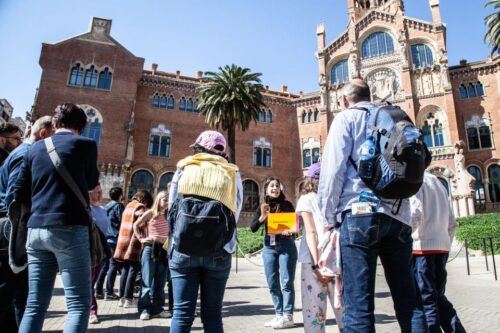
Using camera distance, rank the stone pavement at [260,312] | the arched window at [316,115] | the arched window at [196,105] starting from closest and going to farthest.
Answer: the stone pavement at [260,312] → the arched window at [196,105] → the arched window at [316,115]

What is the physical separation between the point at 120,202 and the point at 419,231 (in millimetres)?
6481

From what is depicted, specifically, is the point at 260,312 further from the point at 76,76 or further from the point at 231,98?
the point at 76,76

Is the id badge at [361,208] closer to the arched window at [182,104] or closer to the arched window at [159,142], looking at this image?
the arched window at [159,142]

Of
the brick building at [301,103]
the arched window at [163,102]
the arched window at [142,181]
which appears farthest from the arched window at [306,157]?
the arched window at [142,181]

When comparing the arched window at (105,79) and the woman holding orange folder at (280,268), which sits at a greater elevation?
the arched window at (105,79)

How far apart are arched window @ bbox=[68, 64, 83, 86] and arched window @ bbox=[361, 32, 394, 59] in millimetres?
29456

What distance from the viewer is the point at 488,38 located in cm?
2741

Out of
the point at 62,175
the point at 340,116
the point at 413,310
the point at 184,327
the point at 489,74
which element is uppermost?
the point at 489,74

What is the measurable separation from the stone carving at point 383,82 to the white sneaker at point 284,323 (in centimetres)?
3298

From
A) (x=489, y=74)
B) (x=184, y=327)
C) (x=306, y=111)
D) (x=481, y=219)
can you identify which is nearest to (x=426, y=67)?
(x=489, y=74)

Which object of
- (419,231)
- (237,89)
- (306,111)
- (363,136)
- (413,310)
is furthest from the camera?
(306,111)

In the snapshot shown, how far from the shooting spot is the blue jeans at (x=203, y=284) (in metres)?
2.76

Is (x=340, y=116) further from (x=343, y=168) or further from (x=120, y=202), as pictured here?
(x=120, y=202)

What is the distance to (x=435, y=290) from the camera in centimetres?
382
